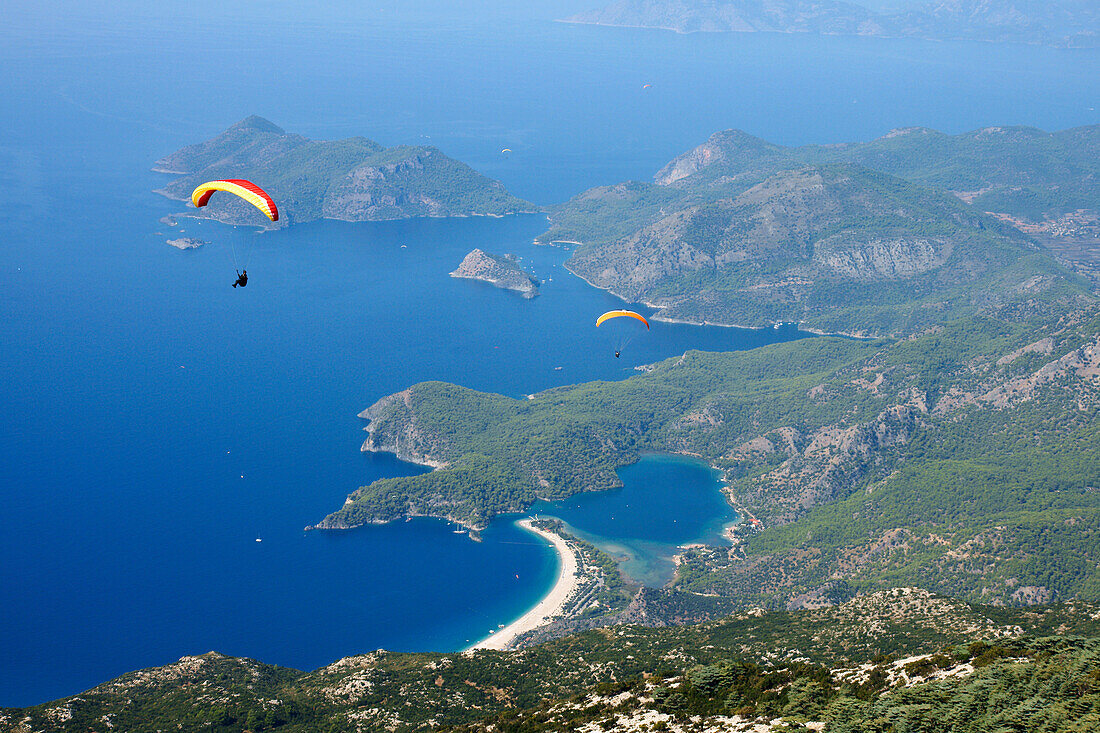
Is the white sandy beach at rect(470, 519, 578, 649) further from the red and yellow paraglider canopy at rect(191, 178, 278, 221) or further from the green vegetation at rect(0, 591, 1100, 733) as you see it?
the red and yellow paraglider canopy at rect(191, 178, 278, 221)

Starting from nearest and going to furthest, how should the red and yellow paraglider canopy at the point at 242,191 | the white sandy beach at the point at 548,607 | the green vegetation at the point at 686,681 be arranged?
the green vegetation at the point at 686,681 → the red and yellow paraglider canopy at the point at 242,191 → the white sandy beach at the point at 548,607

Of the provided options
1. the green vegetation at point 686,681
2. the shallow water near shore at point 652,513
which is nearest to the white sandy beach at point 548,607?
the shallow water near shore at point 652,513

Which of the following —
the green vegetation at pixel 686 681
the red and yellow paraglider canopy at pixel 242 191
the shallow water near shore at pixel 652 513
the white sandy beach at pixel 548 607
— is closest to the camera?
the green vegetation at pixel 686 681

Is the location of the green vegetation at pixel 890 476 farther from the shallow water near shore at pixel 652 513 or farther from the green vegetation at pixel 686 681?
the green vegetation at pixel 686 681

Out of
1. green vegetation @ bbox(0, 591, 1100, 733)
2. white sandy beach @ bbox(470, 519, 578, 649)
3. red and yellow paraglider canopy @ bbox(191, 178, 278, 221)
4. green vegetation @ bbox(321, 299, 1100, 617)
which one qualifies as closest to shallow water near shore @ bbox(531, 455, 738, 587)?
green vegetation @ bbox(321, 299, 1100, 617)

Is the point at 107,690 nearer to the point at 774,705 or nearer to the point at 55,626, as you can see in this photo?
the point at 55,626

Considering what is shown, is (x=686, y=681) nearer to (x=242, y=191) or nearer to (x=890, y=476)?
(x=242, y=191)

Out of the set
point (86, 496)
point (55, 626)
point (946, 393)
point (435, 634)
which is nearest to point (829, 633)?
point (435, 634)
